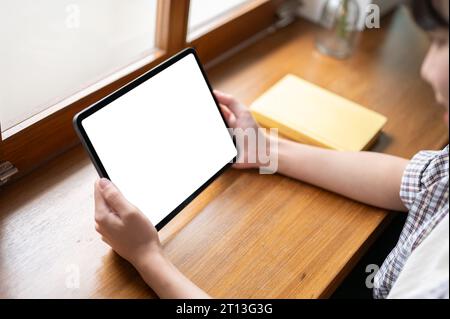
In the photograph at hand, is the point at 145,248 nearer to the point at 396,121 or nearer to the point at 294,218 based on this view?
the point at 294,218

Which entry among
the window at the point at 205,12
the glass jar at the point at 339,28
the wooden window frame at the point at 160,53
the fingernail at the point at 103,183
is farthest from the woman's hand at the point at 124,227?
the glass jar at the point at 339,28

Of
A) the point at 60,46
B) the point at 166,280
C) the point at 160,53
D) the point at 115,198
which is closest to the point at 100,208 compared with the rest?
the point at 115,198

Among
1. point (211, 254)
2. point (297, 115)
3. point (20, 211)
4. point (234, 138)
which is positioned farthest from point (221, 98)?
point (20, 211)

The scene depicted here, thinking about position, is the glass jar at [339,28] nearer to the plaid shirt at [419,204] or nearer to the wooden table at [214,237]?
the wooden table at [214,237]

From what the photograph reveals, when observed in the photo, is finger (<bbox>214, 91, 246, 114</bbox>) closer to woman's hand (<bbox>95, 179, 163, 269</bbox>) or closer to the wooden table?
the wooden table

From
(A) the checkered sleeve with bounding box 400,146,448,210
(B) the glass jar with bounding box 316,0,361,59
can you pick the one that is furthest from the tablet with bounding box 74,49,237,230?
(B) the glass jar with bounding box 316,0,361,59

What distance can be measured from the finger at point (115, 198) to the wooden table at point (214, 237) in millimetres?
110

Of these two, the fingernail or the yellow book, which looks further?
the yellow book

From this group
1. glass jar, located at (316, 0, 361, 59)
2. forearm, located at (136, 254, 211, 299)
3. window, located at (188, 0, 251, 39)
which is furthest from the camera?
glass jar, located at (316, 0, 361, 59)

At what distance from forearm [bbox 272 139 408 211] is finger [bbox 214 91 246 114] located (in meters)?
0.11

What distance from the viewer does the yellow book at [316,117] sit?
121 cm

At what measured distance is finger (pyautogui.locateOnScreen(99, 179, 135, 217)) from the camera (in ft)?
2.81

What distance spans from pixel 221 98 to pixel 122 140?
30 cm

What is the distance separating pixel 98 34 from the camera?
1.09 metres
